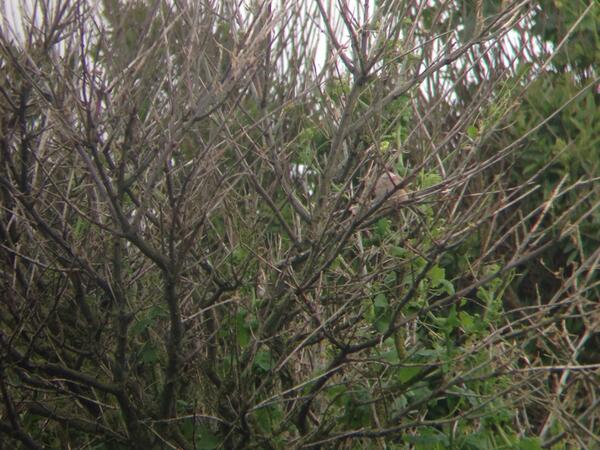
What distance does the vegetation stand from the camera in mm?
3674

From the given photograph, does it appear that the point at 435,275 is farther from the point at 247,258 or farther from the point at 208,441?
the point at 208,441

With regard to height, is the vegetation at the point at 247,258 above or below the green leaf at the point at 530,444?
above

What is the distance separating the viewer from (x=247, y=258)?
394 centimetres

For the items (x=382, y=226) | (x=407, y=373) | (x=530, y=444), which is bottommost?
(x=530, y=444)

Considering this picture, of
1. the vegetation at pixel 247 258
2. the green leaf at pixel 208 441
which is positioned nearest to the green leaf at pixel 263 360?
the vegetation at pixel 247 258

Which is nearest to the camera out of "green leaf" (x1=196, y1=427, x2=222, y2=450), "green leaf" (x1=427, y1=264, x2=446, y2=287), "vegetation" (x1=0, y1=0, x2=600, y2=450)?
"vegetation" (x1=0, y1=0, x2=600, y2=450)

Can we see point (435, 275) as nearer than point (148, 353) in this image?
Yes

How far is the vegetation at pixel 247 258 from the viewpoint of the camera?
12.1 feet

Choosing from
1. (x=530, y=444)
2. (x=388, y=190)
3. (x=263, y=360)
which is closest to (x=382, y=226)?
(x=388, y=190)

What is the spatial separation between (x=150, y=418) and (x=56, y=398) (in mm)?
362

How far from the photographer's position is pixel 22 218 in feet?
12.5

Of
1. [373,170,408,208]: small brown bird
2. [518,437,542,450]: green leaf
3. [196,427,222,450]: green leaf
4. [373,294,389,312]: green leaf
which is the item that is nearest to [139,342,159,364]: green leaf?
[196,427,222,450]: green leaf

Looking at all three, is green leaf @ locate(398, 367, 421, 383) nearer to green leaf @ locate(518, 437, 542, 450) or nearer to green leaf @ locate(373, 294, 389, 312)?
green leaf @ locate(373, 294, 389, 312)

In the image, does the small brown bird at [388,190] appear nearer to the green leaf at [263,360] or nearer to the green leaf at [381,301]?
the green leaf at [381,301]
